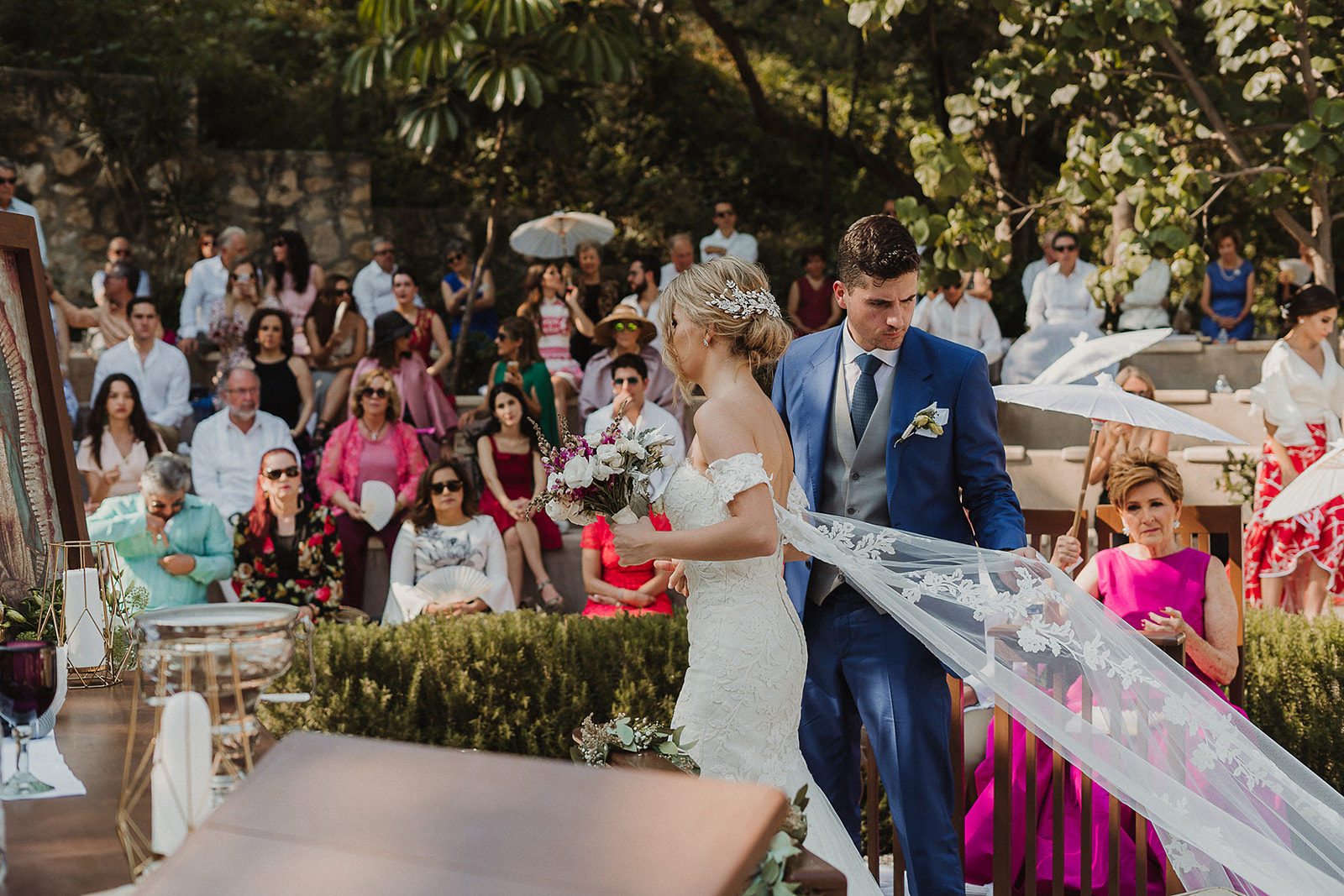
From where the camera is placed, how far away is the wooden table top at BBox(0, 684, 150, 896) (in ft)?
4.85

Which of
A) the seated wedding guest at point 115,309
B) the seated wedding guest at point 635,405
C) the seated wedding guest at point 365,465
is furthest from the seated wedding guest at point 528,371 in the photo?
the seated wedding guest at point 115,309

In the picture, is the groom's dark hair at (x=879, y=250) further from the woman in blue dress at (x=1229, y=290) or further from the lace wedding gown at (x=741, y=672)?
the woman in blue dress at (x=1229, y=290)

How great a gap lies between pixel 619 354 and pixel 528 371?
0.61m

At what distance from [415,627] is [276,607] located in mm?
3080

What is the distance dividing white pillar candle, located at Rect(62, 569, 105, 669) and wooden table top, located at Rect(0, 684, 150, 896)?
0.92 feet

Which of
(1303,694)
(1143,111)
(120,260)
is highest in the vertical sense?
(1143,111)

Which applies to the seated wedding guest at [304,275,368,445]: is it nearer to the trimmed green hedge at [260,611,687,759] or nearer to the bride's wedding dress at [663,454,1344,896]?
the trimmed green hedge at [260,611,687,759]

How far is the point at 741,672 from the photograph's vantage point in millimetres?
2682

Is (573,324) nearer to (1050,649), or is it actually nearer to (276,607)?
(1050,649)

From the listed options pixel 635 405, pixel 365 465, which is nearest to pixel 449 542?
pixel 365 465

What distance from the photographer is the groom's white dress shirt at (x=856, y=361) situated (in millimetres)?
3047

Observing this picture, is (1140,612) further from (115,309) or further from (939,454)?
(115,309)

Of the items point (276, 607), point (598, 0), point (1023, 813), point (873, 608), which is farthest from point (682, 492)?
point (598, 0)

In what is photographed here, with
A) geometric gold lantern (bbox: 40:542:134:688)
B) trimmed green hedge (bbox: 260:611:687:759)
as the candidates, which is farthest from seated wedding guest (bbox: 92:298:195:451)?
geometric gold lantern (bbox: 40:542:134:688)
